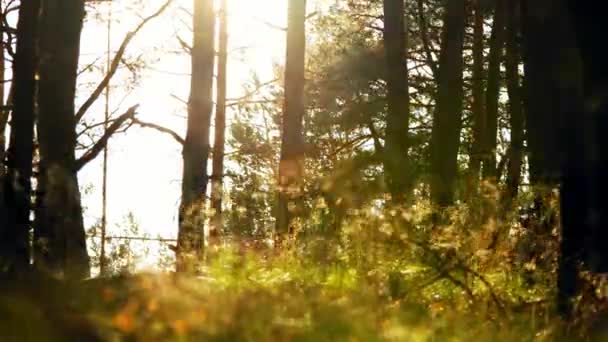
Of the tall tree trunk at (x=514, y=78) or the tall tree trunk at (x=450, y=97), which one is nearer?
the tall tree trunk at (x=450, y=97)

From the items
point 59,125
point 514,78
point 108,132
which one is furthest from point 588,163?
point 514,78

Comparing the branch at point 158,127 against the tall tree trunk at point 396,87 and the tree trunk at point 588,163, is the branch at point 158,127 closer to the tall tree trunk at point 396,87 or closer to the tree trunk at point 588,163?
the tall tree trunk at point 396,87

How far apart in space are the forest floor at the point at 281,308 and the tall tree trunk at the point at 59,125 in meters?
4.89

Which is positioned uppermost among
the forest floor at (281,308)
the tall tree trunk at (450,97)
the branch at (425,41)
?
the branch at (425,41)

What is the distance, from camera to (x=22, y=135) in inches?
550

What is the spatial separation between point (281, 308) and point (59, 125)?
6766mm

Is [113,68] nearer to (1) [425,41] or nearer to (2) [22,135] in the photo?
Answer: (2) [22,135]

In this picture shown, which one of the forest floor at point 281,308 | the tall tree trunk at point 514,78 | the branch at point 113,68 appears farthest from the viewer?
the tall tree trunk at point 514,78

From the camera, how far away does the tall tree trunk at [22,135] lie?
514 inches

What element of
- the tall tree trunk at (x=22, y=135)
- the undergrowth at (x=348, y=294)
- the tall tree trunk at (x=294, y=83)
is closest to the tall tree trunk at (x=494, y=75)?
the tall tree trunk at (x=294, y=83)

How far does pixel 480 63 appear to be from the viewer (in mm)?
27266

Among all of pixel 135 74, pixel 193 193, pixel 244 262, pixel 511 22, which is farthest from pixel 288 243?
pixel 135 74

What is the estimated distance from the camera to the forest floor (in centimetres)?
536

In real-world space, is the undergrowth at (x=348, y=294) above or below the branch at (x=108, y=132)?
below
